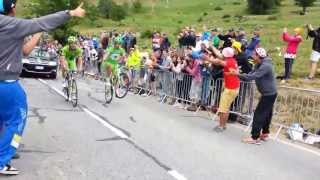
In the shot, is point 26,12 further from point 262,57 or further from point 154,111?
point 262,57

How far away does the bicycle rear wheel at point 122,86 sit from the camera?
1930 cm

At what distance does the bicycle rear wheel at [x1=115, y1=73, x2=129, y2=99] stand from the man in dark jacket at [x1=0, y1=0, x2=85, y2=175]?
11.2 metres

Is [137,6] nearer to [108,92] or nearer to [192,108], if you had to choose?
[108,92]

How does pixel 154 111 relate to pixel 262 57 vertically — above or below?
below

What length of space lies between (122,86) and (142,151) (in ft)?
30.9

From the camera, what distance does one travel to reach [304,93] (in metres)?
13.3

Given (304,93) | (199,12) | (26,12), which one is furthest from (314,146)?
(199,12)

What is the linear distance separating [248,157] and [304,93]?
3396 mm

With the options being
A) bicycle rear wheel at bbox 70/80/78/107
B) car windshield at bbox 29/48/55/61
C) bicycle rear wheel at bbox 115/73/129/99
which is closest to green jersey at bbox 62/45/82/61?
bicycle rear wheel at bbox 70/80/78/107

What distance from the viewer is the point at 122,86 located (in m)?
19.5

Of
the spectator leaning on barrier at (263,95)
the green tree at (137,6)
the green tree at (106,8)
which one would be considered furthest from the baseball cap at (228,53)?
the green tree at (137,6)

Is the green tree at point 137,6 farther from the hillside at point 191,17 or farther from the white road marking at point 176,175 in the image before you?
the white road marking at point 176,175

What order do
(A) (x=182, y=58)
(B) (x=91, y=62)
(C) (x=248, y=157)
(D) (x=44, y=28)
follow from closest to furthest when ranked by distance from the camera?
(D) (x=44, y=28) → (C) (x=248, y=157) → (A) (x=182, y=58) → (B) (x=91, y=62)

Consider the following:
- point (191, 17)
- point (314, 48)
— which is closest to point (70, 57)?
point (314, 48)
